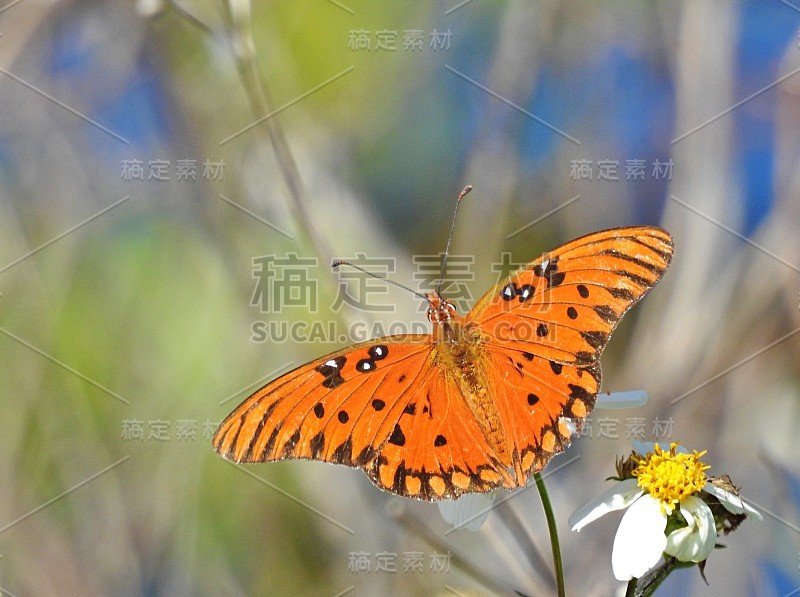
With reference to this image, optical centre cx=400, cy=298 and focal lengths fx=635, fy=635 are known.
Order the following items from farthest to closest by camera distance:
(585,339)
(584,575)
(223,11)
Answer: (223,11) < (584,575) < (585,339)

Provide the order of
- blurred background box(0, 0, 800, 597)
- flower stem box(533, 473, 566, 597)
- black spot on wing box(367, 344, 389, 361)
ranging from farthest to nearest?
blurred background box(0, 0, 800, 597) → black spot on wing box(367, 344, 389, 361) → flower stem box(533, 473, 566, 597)

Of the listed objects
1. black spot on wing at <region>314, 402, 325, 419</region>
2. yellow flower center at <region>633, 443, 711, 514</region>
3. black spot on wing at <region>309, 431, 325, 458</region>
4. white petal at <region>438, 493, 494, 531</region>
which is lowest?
white petal at <region>438, 493, 494, 531</region>

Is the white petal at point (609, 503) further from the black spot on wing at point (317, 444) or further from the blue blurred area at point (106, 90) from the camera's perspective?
the blue blurred area at point (106, 90)

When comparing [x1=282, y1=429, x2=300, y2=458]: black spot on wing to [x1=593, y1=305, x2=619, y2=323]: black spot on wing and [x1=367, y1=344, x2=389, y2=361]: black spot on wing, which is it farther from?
[x1=593, y1=305, x2=619, y2=323]: black spot on wing

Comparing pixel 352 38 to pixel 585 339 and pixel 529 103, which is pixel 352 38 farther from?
pixel 585 339

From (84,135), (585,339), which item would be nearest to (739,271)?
(585,339)

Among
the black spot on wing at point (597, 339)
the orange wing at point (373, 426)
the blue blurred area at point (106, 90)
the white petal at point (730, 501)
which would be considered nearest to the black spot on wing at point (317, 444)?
the orange wing at point (373, 426)

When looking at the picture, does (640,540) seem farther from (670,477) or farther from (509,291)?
(509,291)

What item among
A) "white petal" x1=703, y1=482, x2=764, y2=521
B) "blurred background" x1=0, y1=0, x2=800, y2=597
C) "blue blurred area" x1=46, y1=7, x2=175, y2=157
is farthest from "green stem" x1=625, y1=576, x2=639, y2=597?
"blue blurred area" x1=46, y1=7, x2=175, y2=157
